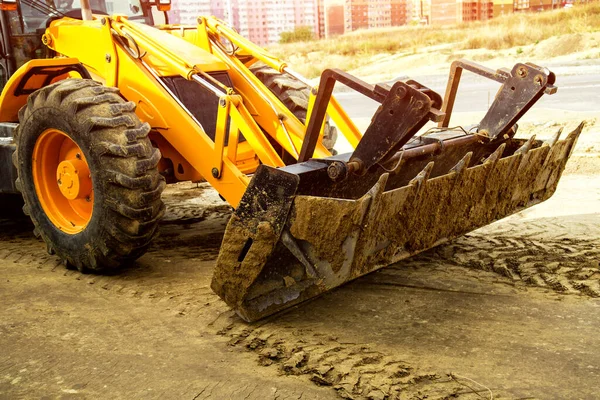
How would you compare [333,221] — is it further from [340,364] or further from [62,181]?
[62,181]

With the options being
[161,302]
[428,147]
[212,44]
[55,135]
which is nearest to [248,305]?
[161,302]

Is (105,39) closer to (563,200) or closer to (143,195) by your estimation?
(143,195)

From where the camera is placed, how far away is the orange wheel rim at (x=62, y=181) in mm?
5363

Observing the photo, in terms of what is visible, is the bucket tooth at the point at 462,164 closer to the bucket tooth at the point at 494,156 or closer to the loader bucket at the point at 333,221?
the loader bucket at the point at 333,221

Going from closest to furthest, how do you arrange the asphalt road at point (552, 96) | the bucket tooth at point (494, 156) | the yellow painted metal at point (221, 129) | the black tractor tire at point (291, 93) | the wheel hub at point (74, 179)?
the bucket tooth at point (494, 156) → the yellow painted metal at point (221, 129) → the wheel hub at point (74, 179) → the black tractor tire at point (291, 93) → the asphalt road at point (552, 96)

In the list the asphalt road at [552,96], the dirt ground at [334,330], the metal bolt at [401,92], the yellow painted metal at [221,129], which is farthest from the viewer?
the asphalt road at [552,96]

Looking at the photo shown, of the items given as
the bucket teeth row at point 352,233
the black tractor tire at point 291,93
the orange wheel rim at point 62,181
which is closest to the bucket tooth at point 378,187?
the bucket teeth row at point 352,233

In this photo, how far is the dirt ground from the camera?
366 centimetres

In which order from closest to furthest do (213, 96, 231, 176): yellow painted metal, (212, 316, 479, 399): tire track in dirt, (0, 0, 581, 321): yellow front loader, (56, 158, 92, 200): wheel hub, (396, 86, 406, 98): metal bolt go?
(212, 316, 479, 399): tire track in dirt → (396, 86, 406, 98): metal bolt → (0, 0, 581, 321): yellow front loader → (213, 96, 231, 176): yellow painted metal → (56, 158, 92, 200): wheel hub

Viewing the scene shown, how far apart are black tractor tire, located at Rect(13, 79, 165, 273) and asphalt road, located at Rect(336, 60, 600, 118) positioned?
8.89 metres

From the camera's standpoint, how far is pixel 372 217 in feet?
13.6

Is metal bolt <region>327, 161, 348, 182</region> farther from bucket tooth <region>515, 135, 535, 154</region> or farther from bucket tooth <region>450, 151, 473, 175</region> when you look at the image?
bucket tooth <region>515, 135, 535, 154</region>

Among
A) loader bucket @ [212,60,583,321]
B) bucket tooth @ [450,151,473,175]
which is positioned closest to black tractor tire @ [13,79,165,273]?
loader bucket @ [212,60,583,321]

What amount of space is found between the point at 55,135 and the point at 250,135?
1.47m
